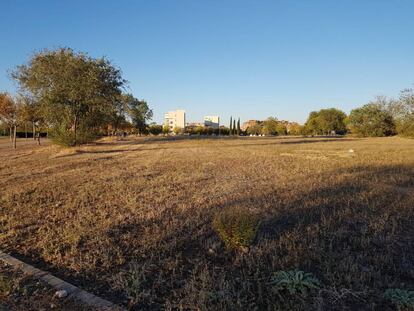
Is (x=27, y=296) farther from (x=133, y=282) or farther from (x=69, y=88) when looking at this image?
(x=69, y=88)

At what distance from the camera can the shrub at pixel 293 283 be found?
3.44m

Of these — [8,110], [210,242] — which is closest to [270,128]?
[8,110]

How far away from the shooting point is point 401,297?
330cm

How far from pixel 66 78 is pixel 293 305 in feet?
85.4

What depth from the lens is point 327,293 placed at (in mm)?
3459

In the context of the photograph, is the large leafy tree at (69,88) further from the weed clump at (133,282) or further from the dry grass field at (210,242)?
the weed clump at (133,282)

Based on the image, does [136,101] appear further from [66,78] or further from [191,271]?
[191,271]

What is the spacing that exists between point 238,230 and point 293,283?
4.01ft

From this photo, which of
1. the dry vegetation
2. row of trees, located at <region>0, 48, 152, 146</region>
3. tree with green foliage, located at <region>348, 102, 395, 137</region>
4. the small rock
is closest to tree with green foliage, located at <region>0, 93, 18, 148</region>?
row of trees, located at <region>0, 48, 152, 146</region>

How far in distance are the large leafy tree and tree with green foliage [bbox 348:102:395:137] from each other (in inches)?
2585

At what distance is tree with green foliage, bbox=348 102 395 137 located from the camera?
74.2 metres

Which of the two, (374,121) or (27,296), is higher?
(374,121)

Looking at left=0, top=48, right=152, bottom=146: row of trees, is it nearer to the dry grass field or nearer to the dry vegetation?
the dry grass field

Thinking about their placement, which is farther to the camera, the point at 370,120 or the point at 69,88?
the point at 370,120
